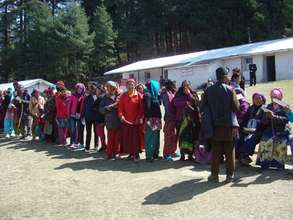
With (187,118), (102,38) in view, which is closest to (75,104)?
(187,118)

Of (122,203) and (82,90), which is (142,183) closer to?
(122,203)

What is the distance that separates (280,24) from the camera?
58.3m

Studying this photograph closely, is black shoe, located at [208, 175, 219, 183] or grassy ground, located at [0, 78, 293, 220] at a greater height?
black shoe, located at [208, 175, 219, 183]

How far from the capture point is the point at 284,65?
35.4 metres

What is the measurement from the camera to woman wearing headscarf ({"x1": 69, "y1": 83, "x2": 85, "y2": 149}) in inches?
502

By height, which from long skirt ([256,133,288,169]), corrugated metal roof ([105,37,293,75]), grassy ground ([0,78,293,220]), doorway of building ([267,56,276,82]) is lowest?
grassy ground ([0,78,293,220])

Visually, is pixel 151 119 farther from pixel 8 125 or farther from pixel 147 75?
pixel 147 75

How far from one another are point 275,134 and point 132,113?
3358mm

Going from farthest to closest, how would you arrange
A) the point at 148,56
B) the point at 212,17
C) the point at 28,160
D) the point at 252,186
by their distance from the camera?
the point at 148,56 → the point at 212,17 → the point at 28,160 → the point at 252,186

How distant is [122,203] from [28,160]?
5096 mm

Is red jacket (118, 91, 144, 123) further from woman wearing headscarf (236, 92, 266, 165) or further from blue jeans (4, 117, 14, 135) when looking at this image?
blue jeans (4, 117, 14, 135)

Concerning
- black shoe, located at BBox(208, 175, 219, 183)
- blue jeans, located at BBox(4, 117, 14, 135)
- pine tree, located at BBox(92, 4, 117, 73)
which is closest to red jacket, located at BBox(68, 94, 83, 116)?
blue jeans, located at BBox(4, 117, 14, 135)

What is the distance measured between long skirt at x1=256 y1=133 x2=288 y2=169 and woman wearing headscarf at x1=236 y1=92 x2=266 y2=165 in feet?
0.75

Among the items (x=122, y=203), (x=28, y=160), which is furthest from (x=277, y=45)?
(x=122, y=203)
